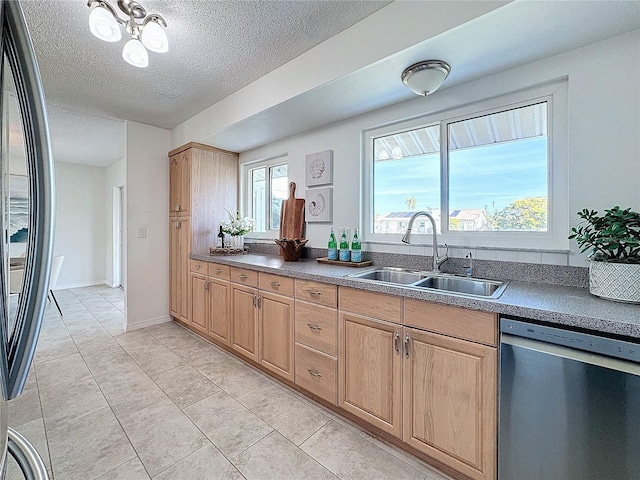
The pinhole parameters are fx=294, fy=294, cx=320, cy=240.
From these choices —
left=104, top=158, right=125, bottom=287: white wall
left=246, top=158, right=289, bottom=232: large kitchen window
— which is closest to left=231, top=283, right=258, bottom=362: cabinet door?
left=246, top=158, right=289, bottom=232: large kitchen window

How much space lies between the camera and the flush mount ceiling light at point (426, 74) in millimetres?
1622

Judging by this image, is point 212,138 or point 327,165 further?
point 212,138

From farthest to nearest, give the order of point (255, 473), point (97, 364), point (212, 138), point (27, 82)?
point (212, 138)
point (97, 364)
point (255, 473)
point (27, 82)

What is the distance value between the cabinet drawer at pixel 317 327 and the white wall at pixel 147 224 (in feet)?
7.87

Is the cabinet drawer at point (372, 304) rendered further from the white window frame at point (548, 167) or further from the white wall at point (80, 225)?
the white wall at point (80, 225)

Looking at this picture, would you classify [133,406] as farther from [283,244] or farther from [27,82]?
[27,82]

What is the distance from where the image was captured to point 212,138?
123 inches

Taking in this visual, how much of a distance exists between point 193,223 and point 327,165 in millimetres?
1706

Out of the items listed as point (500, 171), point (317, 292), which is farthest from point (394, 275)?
point (500, 171)

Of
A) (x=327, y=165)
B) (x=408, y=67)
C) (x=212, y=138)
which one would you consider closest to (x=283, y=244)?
(x=327, y=165)

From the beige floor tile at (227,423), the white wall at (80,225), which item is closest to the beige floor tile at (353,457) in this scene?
the beige floor tile at (227,423)

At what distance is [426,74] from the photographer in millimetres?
1635

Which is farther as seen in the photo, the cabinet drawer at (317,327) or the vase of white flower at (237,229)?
the vase of white flower at (237,229)

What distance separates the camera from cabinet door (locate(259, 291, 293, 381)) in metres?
2.09
